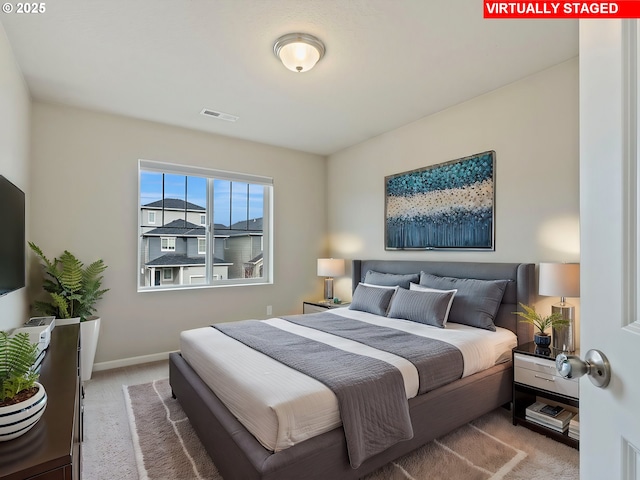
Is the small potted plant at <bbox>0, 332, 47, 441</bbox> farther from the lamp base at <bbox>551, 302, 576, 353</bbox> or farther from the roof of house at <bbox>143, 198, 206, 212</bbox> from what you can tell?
the roof of house at <bbox>143, 198, 206, 212</bbox>

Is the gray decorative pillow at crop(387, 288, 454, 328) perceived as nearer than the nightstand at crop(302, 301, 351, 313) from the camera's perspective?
Yes

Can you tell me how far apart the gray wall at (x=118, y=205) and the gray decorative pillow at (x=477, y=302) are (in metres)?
2.55

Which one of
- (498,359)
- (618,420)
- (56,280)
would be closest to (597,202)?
(618,420)

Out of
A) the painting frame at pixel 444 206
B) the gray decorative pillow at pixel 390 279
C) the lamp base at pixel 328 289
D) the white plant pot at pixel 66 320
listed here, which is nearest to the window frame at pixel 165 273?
the white plant pot at pixel 66 320

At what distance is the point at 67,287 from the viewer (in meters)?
3.09

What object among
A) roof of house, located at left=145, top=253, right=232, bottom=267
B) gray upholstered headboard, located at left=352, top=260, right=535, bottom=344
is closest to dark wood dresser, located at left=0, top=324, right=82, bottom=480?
roof of house, located at left=145, top=253, right=232, bottom=267

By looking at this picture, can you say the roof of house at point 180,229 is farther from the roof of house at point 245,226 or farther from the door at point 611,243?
the door at point 611,243

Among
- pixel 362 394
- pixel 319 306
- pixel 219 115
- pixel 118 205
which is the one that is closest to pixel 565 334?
pixel 362 394

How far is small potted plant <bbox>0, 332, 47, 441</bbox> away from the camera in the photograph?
102cm

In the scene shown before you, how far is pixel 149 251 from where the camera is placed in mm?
4000

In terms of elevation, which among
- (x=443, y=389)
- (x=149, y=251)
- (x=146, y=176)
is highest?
(x=146, y=176)

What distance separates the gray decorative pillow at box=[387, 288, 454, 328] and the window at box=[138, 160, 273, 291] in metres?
2.16

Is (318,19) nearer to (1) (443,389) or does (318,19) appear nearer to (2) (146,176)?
(1) (443,389)

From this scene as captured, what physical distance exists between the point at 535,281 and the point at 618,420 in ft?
8.08
